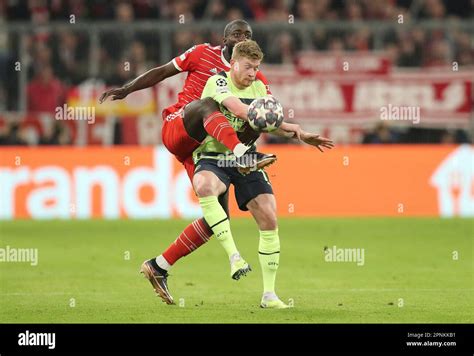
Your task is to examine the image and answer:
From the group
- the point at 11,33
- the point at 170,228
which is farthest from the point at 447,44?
the point at 11,33

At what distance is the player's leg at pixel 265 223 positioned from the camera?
37.0 feet

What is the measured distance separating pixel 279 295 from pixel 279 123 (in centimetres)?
250

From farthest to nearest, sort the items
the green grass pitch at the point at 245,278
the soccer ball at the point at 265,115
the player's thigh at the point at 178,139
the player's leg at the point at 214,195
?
1. the player's thigh at the point at 178,139
2. the player's leg at the point at 214,195
3. the green grass pitch at the point at 245,278
4. the soccer ball at the point at 265,115

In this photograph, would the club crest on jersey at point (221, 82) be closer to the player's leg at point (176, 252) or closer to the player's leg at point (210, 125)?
the player's leg at point (210, 125)

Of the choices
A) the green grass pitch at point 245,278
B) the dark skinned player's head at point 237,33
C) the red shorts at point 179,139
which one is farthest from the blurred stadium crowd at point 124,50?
the red shorts at point 179,139

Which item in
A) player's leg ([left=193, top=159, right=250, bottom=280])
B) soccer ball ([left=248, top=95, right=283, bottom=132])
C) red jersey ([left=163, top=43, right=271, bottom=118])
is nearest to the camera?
soccer ball ([left=248, top=95, right=283, bottom=132])

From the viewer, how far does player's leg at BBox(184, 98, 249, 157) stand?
10734 millimetres

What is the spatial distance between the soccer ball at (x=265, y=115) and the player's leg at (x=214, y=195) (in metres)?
0.86

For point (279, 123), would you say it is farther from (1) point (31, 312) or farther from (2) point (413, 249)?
(2) point (413, 249)

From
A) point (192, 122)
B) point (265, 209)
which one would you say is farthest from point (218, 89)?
point (265, 209)

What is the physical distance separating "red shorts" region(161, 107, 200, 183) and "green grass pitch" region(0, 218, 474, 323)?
4.72ft

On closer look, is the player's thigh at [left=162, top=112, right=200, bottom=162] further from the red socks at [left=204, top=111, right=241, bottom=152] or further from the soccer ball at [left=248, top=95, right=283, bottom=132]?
the soccer ball at [left=248, top=95, right=283, bottom=132]

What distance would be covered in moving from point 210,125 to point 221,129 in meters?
0.16

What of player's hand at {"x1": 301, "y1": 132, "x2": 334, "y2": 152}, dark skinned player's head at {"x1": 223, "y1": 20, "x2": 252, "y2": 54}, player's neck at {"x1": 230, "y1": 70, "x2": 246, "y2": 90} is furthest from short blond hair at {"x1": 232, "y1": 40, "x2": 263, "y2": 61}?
dark skinned player's head at {"x1": 223, "y1": 20, "x2": 252, "y2": 54}
